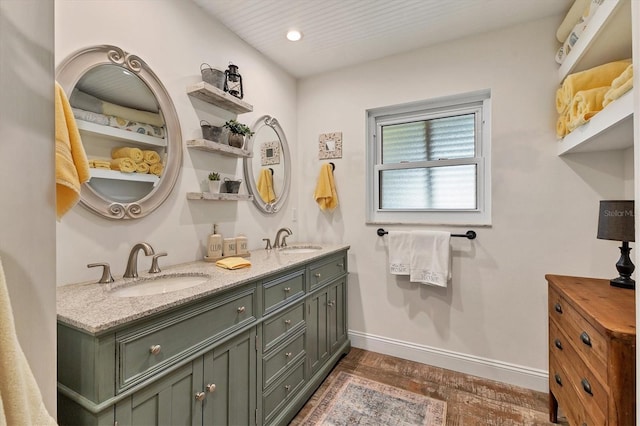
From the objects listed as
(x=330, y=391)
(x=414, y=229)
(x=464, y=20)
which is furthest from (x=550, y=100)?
(x=330, y=391)

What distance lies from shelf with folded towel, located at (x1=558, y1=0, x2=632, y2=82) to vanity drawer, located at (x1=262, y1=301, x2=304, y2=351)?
81.6 inches

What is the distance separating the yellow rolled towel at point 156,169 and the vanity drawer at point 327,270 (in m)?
1.08

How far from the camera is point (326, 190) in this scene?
2584mm

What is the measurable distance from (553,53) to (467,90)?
1.77ft

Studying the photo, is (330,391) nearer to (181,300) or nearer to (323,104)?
(181,300)

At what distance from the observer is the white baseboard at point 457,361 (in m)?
2.02

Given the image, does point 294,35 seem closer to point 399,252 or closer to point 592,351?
point 399,252

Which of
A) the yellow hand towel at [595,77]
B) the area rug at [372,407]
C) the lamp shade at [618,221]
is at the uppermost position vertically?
the yellow hand towel at [595,77]

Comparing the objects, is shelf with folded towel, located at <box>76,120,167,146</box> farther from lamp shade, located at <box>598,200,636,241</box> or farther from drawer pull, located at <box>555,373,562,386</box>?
drawer pull, located at <box>555,373,562,386</box>

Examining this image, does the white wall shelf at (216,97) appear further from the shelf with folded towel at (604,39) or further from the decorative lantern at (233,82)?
the shelf with folded towel at (604,39)

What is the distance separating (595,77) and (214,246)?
2350 millimetres

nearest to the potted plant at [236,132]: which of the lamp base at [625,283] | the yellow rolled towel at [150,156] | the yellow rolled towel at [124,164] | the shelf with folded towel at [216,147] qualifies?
the shelf with folded towel at [216,147]

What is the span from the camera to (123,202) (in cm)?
144

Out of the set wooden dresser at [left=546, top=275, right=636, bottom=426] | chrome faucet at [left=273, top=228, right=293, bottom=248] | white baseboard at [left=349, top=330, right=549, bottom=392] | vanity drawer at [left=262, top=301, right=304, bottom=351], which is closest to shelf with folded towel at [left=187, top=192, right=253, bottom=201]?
chrome faucet at [left=273, top=228, right=293, bottom=248]
